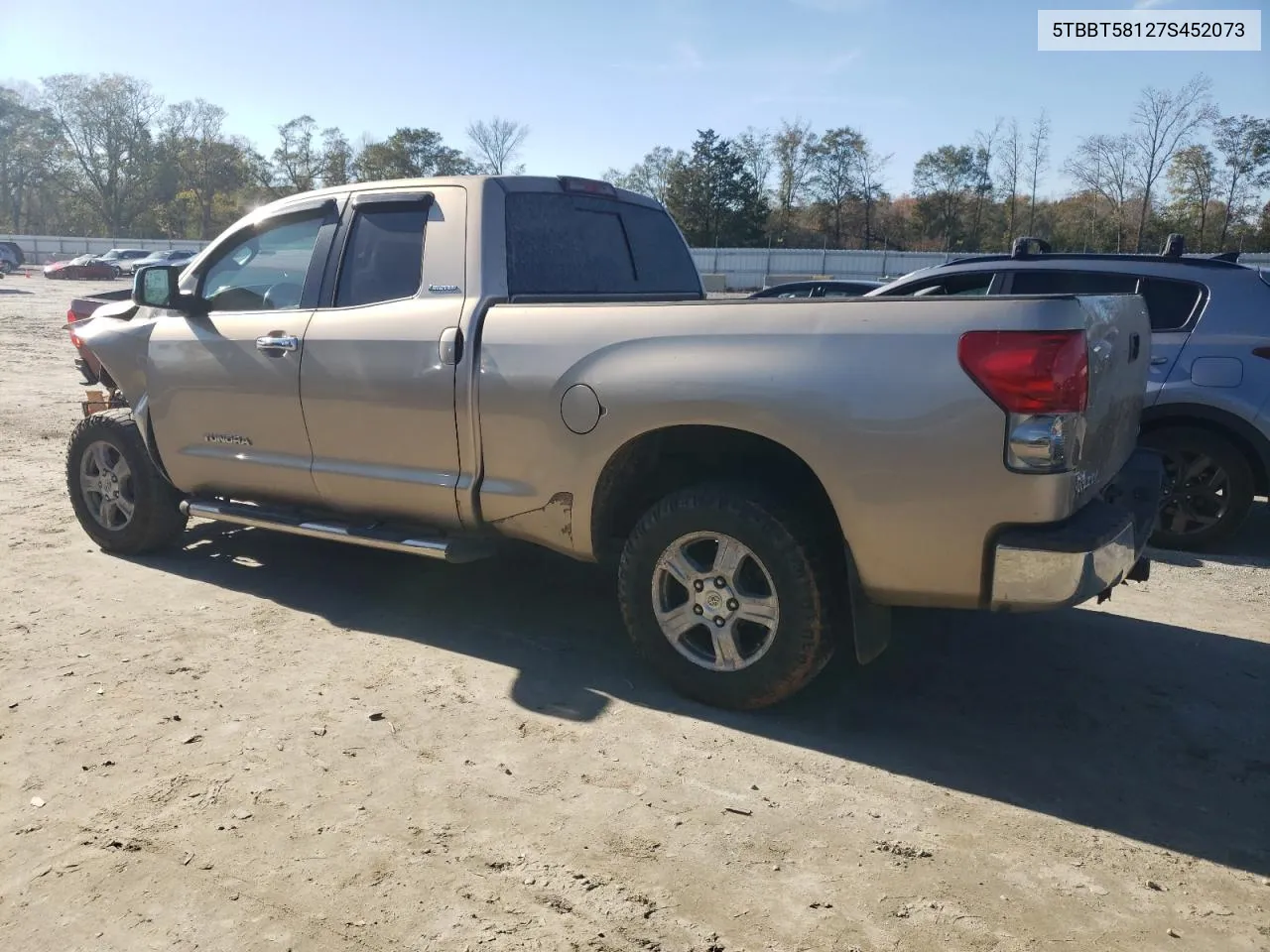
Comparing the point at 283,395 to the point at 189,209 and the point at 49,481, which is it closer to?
the point at 49,481

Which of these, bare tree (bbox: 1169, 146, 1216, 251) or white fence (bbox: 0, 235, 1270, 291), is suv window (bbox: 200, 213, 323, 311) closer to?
white fence (bbox: 0, 235, 1270, 291)

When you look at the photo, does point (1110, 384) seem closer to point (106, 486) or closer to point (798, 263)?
point (106, 486)

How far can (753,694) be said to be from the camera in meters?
3.68

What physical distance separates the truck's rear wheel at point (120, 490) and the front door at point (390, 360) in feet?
4.66

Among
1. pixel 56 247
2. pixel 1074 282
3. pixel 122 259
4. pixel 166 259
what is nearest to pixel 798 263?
pixel 166 259

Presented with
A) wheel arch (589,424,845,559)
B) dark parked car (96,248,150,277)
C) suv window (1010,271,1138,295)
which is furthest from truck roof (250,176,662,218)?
dark parked car (96,248,150,277)

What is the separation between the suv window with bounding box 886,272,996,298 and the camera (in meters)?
6.86

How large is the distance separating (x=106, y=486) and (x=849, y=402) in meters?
4.53

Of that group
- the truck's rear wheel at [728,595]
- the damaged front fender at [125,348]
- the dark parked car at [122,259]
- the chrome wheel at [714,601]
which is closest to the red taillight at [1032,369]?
the truck's rear wheel at [728,595]

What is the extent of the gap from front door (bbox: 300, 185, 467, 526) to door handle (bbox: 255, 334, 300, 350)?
94 millimetres

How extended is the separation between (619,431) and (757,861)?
1653mm

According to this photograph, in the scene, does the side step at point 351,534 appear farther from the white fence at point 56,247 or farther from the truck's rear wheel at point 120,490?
the white fence at point 56,247

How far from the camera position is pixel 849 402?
3281 millimetres

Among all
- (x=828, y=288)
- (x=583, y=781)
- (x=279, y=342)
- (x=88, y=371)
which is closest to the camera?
(x=583, y=781)
